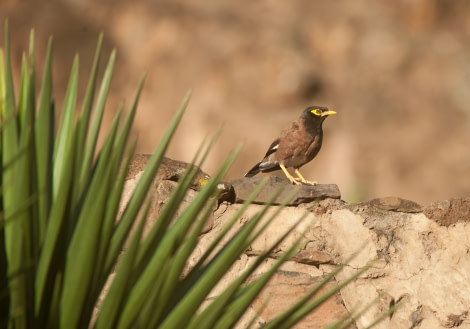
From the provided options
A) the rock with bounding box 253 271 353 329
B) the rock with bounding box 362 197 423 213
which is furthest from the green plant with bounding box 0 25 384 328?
the rock with bounding box 362 197 423 213

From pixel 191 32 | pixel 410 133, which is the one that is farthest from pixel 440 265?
pixel 191 32

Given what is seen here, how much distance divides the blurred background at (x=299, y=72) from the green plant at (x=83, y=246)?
12127mm

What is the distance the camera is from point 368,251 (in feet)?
10.9

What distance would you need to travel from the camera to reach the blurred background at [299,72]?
1456cm

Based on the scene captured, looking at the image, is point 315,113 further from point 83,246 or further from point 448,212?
point 83,246

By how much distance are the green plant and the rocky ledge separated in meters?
1.29

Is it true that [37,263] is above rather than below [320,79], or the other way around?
below

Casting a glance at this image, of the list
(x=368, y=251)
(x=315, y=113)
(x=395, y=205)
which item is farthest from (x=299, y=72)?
(x=368, y=251)

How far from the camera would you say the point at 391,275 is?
3.30m

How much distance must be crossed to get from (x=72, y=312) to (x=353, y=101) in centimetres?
1376

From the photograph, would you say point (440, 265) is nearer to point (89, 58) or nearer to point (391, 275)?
point (391, 275)

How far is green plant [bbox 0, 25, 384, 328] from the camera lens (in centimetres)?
173

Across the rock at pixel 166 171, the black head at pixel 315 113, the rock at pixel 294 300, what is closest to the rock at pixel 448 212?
the rock at pixel 294 300

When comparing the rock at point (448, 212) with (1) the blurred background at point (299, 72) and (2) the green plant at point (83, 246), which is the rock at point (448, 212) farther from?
(1) the blurred background at point (299, 72)
